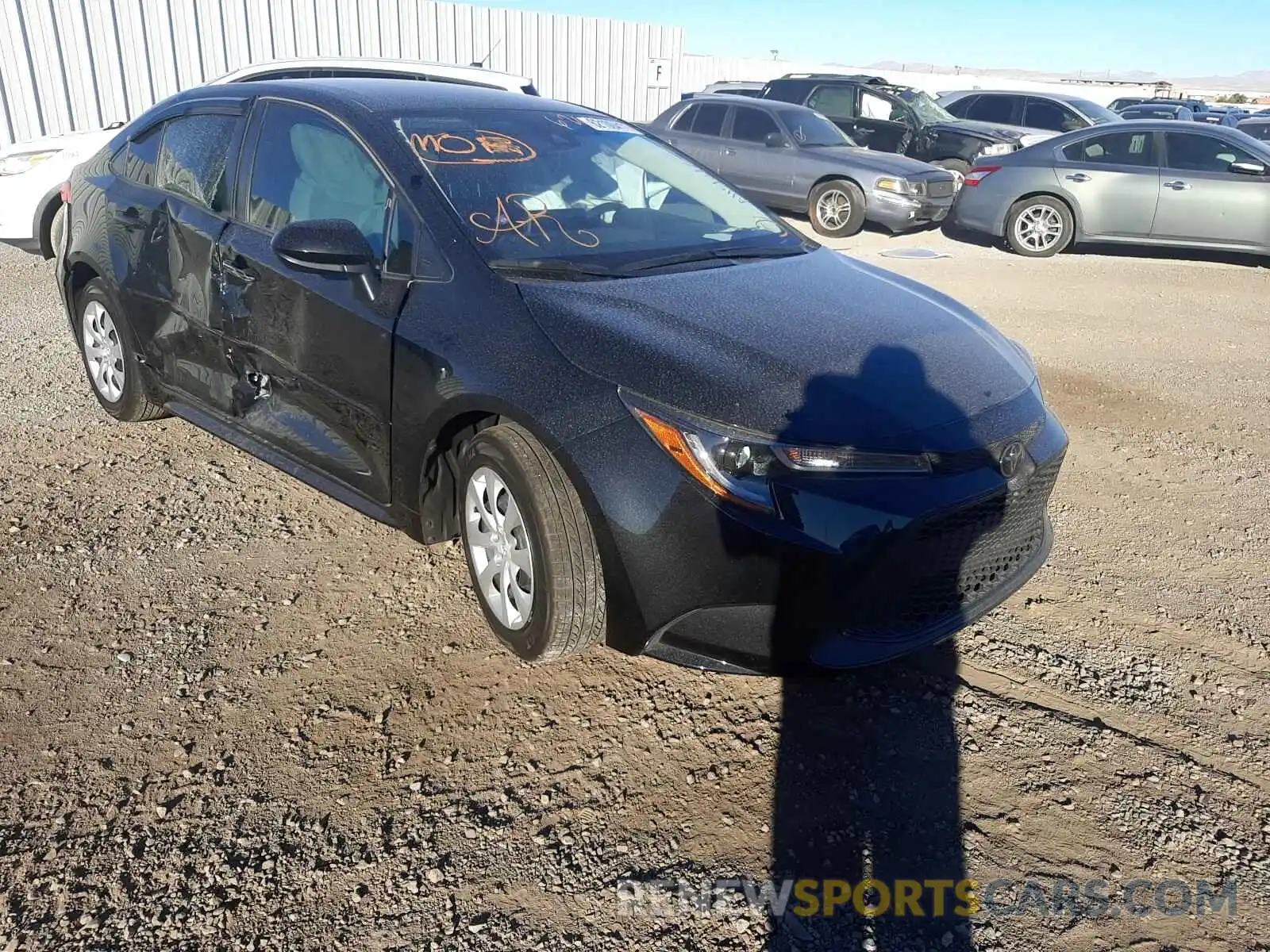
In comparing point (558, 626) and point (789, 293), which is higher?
point (789, 293)

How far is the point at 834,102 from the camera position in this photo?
51.8 feet

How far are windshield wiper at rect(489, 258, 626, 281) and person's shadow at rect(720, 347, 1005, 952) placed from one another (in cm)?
86

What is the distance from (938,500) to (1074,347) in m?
5.17

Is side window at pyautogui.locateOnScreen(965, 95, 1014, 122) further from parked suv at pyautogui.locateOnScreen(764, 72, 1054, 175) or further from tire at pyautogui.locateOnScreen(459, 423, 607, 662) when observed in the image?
tire at pyautogui.locateOnScreen(459, 423, 607, 662)

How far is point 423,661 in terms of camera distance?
10.1ft

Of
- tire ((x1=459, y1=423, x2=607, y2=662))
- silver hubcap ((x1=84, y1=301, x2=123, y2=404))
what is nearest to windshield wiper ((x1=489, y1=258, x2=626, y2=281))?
tire ((x1=459, y1=423, x2=607, y2=662))

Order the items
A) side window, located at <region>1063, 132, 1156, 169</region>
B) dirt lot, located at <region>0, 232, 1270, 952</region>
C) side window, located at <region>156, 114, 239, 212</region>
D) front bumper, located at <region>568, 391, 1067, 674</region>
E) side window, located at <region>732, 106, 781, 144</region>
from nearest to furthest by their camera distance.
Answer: dirt lot, located at <region>0, 232, 1270, 952</region> → front bumper, located at <region>568, 391, 1067, 674</region> → side window, located at <region>156, 114, 239, 212</region> → side window, located at <region>1063, 132, 1156, 169</region> → side window, located at <region>732, 106, 781, 144</region>

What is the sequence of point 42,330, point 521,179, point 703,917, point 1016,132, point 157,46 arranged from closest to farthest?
point 703,917
point 521,179
point 42,330
point 157,46
point 1016,132

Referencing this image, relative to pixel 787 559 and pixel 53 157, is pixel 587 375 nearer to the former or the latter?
pixel 787 559

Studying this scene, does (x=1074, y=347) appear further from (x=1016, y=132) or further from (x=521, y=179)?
(x=1016, y=132)

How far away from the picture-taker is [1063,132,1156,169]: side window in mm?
10688

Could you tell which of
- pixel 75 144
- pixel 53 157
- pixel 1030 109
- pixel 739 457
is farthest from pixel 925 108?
pixel 739 457

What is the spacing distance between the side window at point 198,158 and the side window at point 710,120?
965cm

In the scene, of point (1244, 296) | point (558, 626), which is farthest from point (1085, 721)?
point (1244, 296)
